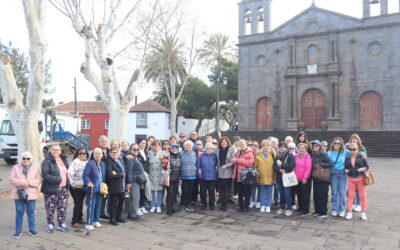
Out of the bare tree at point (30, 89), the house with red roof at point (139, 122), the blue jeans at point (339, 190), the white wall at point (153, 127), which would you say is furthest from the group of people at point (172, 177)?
the house with red roof at point (139, 122)

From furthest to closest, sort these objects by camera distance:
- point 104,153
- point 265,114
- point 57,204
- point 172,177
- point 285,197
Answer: point 265,114 < point 172,177 < point 285,197 < point 104,153 < point 57,204

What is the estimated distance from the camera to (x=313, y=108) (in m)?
26.3

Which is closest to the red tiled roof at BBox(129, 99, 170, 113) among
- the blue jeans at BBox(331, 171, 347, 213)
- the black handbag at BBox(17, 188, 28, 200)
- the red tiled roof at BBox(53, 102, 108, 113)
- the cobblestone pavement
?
the red tiled roof at BBox(53, 102, 108, 113)

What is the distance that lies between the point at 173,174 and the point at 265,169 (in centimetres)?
208

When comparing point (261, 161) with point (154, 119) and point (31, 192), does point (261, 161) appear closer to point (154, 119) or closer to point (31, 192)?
point (31, 192)

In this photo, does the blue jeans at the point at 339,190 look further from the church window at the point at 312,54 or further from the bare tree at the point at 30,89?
the church window at the point at 312,54

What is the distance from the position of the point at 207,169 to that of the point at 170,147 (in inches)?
39.5

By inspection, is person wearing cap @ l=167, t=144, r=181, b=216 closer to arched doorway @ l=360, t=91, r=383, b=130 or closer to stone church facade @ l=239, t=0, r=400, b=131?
stone church facade @ l=239, t=0, r=400, b=131

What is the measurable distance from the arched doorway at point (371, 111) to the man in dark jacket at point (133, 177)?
72.9ft

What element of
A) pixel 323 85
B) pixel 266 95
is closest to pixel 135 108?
pixel 266 95

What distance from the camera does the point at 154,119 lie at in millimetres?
36000

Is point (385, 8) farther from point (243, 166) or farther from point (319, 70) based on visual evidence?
point (243, 166)

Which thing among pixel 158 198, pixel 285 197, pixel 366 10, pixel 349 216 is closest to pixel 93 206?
pixel 158 198

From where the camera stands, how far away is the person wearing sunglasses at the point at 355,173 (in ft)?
20.9
